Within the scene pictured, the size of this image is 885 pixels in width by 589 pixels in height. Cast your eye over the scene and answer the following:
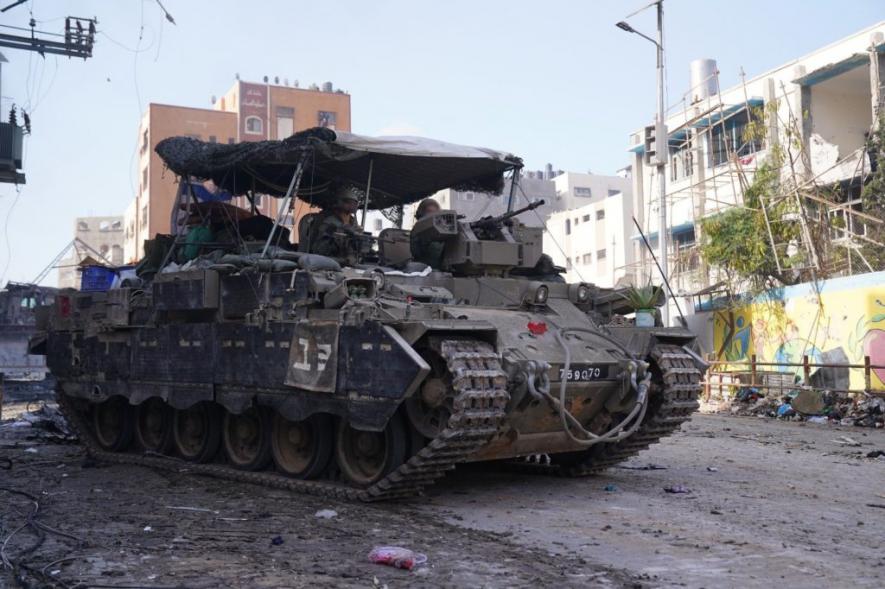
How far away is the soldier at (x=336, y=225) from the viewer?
10.9 metres

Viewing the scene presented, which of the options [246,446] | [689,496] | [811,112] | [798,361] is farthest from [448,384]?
[811,112]

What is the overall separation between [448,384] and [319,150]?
326cm

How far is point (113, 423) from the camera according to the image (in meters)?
13.4

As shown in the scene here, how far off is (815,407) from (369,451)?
498 inches

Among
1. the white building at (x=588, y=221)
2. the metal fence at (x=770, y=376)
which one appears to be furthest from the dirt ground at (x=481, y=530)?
the white building at (x=588, y=221)

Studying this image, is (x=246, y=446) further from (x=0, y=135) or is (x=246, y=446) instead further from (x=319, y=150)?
(x=0, y=135)

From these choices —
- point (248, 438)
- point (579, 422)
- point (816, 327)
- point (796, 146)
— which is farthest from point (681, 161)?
point (248, 438)

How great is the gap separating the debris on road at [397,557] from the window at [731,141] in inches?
941

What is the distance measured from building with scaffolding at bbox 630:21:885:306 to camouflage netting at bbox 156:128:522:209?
12125 millimetres

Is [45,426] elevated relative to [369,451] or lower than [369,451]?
lower

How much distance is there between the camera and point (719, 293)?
26.5 metres

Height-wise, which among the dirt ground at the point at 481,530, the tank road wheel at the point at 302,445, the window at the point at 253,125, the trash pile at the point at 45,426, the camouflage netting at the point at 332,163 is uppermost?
the window at the point at 253,125

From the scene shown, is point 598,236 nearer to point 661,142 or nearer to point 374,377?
point 661,142

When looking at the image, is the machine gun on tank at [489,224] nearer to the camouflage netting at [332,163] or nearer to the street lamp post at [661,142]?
→ the camouflage netting at [332,163]
